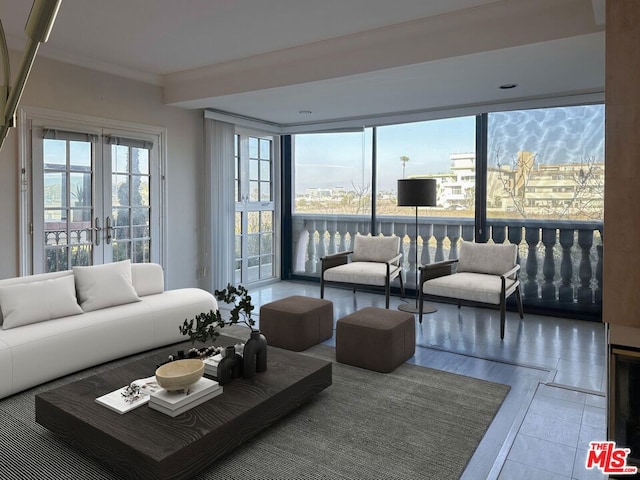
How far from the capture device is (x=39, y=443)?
95.2 inches

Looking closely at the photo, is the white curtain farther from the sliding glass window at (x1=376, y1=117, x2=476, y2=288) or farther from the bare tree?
the bare tree

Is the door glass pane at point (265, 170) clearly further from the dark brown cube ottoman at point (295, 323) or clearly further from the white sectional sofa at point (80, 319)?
the dark brown cube ottoman at point (295, 323)

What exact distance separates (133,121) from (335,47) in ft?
7.72

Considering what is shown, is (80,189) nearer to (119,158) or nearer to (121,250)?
(119,158)

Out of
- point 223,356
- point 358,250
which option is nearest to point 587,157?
point 358,250

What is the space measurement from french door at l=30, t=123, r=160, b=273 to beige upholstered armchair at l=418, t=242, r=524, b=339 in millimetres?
3112

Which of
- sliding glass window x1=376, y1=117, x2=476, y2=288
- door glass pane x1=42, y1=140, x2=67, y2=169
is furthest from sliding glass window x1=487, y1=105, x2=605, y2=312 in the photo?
door glass pane x1=42, y1=140, x2=67, y2=169

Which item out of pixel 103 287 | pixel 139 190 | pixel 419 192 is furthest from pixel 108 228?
pixel 419 192

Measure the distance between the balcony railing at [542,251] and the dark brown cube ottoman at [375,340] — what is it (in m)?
2.29

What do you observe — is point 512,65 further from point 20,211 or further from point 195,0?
point 20,211

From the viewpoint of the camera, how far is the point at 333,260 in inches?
219

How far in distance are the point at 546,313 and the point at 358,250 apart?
2.25m

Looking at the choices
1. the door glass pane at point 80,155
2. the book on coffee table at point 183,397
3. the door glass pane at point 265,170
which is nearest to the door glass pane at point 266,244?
the door glass pane at point 265,170

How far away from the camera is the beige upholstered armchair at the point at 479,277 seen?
4266 mm
